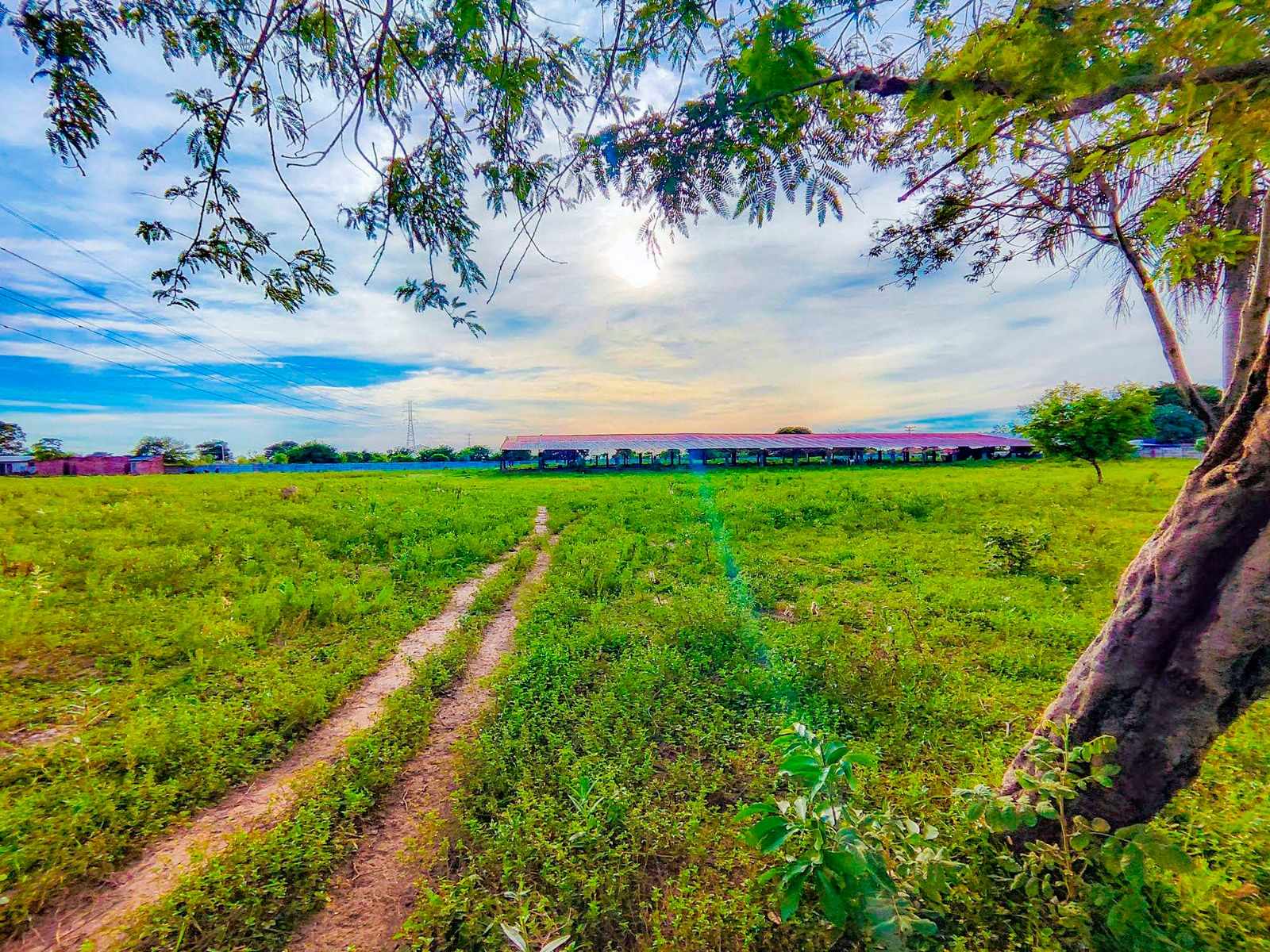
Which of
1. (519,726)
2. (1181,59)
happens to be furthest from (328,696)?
(1181,59)

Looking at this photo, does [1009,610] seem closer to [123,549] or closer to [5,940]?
[5,940]

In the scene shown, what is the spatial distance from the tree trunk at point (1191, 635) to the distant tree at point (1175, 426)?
8639 centimetres

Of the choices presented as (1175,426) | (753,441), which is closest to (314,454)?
(753,441)

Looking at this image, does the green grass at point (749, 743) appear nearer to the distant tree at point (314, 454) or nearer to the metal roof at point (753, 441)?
the metal roof at point (753, 441)

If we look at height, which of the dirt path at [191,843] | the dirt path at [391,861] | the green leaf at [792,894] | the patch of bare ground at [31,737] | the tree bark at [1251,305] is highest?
the tree bark at [1251,305]

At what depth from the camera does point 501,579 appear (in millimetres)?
9094

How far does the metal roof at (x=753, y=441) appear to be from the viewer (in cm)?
5394

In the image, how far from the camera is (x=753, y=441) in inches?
2276

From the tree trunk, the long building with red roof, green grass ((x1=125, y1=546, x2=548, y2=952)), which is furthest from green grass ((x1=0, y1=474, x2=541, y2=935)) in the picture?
the long building with red roof

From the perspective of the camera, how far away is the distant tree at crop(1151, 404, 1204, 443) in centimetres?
6184

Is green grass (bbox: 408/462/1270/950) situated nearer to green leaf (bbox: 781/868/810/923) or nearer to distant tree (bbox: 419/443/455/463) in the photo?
green leaf (bbox: 781/868/810/923)

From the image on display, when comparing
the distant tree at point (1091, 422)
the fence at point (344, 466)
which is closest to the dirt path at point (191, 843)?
the distant tree at point (1091, 422)

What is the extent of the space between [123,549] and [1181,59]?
45.6ft

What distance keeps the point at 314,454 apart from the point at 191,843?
8819 centimetres
